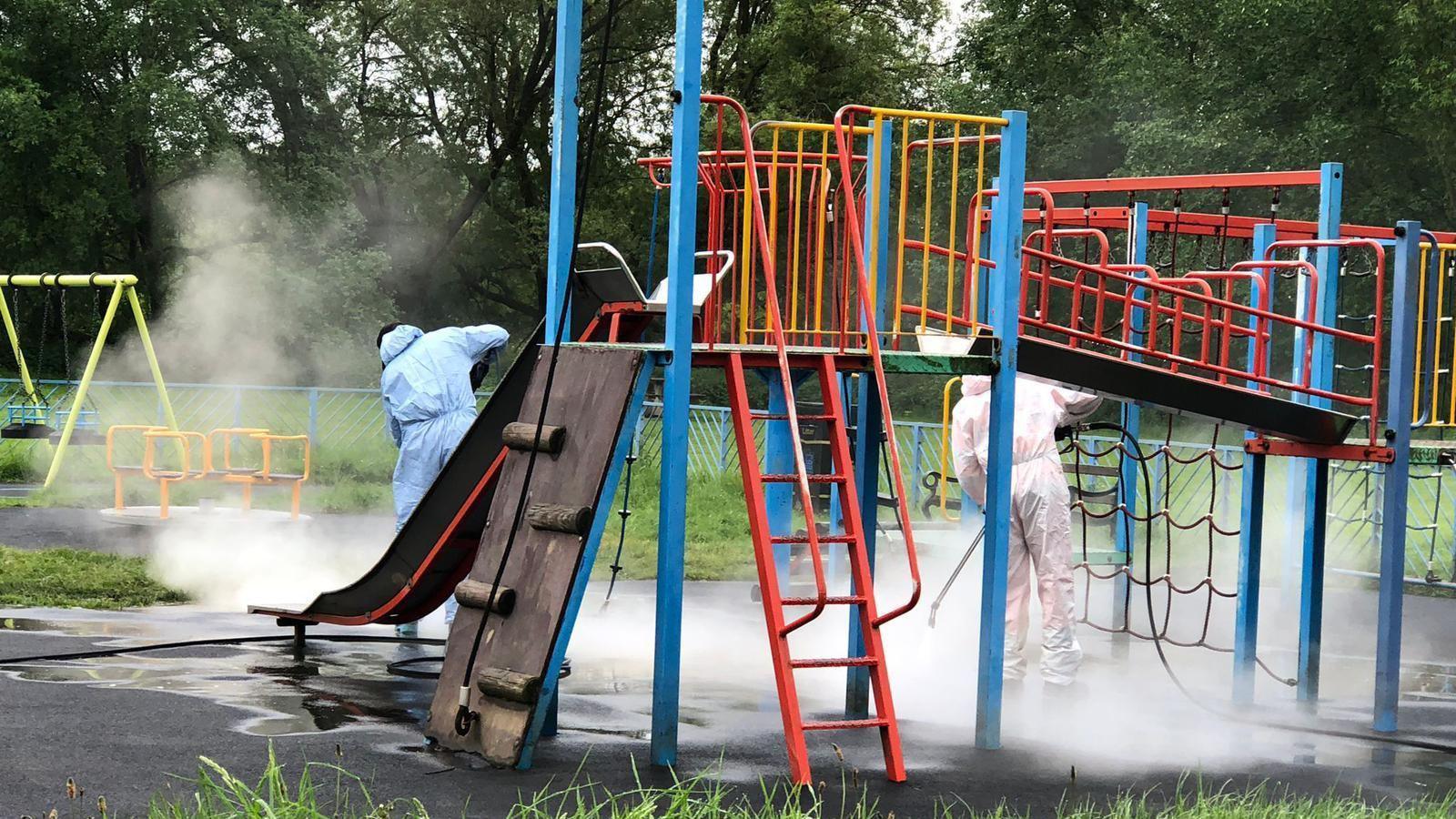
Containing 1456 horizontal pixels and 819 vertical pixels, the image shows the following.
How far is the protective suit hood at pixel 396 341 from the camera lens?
31.0 feet

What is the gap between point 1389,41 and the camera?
26281mm

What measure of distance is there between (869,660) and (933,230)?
88.4ft

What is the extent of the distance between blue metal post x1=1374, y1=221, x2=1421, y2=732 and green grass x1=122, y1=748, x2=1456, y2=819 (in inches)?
68.3

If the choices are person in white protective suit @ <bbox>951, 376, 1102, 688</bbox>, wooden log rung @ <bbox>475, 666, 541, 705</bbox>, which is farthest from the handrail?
person in white protective suit @ <bbox>951, 376, 1102, 688</bbox>

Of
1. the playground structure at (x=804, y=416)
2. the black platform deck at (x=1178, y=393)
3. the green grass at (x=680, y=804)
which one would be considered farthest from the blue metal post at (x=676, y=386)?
the black platform deck at (x=1178, y=393)

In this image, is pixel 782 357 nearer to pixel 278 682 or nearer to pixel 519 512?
pixel 519 512

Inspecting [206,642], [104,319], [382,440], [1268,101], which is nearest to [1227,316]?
[206,642]

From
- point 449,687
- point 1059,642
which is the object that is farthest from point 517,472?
point 1059,642

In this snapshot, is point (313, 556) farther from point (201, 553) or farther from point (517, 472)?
point (517, 472)

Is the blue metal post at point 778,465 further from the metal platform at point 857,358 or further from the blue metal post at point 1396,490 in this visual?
the blue metal post at point 1396,490

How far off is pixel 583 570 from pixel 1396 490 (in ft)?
14.1

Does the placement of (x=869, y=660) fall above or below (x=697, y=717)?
above

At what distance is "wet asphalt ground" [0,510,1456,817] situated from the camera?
5875 millimetres

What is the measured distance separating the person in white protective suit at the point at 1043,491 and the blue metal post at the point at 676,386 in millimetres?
2720
